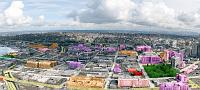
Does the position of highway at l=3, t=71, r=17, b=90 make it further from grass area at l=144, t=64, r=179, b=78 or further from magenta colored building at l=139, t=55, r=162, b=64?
magenta colored building at l=139, t=55, r=162, b=64

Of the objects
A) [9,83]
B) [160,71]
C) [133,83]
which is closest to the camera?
[133,83]

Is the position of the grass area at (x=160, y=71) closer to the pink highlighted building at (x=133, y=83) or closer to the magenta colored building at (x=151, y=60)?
the pink highlighted building at (x=133, y=83)

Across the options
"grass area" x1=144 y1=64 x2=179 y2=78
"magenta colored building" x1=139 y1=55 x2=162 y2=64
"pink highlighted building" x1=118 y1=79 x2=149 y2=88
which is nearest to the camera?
"pink highlighted building" x1=118 y1=79 x2=149 y2=88

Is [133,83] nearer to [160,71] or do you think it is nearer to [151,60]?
[160,71]

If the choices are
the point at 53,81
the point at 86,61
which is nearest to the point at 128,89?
the point at 53,81

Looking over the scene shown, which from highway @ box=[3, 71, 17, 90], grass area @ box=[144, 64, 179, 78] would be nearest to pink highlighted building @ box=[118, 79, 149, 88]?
grass area @ box=[144, 64, 179, 78]

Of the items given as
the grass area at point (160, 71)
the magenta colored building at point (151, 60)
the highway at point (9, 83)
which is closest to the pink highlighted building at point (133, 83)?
the grass area at point (160, 71)

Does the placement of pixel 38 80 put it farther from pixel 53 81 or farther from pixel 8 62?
pixel 8 62

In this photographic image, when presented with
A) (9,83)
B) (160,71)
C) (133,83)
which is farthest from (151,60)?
(9,83)

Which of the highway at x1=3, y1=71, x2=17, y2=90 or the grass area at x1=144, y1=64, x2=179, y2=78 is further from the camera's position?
the grass area at x1=144, y1=64, x2=179, y2=78

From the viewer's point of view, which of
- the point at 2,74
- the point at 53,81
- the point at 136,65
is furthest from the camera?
the point at 136,65

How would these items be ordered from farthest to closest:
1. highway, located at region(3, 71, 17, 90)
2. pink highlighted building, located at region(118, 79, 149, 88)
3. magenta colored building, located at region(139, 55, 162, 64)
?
magenta colored building, located at region(139, 55, 162, 64), pink highlighted building, located at region(118, 79, 149, 88), highway, located at region(3, 71, 17, 90)
